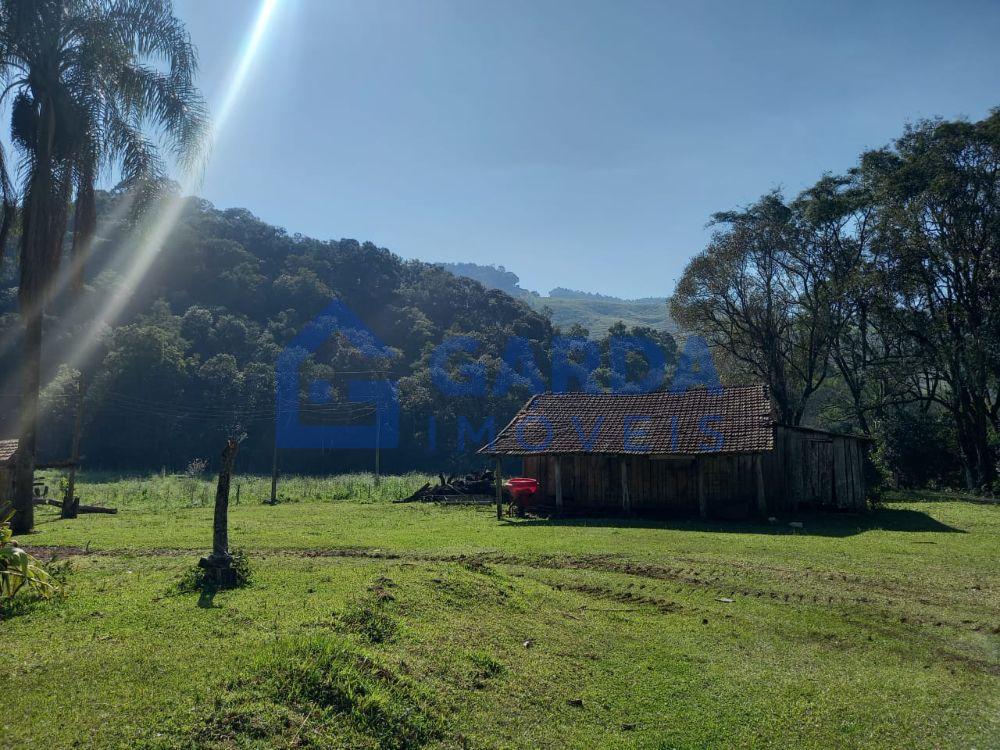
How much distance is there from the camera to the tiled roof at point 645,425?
22.4 meters

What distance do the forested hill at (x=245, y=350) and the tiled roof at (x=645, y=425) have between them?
31.2m

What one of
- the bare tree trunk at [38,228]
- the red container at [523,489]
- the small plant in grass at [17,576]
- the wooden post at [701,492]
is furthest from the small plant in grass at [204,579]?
the wooden post at [701,492]

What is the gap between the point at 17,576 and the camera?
7.98 meters

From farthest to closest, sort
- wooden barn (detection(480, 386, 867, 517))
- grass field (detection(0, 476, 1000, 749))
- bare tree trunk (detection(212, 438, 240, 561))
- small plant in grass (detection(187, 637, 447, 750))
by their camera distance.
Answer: wooden barn (detection(480, 386, 867, 517))
bare tree trunk (detection(212, 438, 240, 561))
grass field (detection(0, 476, 1000, 749))
small plant in grass (detection(187, 637, 447, 750))

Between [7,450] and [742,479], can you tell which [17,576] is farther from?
[742,479]

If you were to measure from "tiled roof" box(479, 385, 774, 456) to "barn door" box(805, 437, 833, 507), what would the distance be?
2.08 meters

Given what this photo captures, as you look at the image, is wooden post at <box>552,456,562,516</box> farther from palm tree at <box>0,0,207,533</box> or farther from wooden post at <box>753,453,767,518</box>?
palm tree at <box>0,0,207,533</box>

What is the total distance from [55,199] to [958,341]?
34.1m

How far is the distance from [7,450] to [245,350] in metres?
42.2

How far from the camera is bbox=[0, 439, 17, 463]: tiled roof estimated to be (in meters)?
21.7

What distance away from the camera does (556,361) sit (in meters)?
71.0

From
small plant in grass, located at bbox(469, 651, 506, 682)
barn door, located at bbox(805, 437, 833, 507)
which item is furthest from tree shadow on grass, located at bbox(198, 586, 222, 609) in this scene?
barn door, located at bbox(805, 437, 833, 507)

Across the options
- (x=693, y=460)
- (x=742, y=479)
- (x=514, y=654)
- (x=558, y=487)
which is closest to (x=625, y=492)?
(x=558, y=487)

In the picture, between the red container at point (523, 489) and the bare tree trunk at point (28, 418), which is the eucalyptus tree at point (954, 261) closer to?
the red container at point (523, 489)
